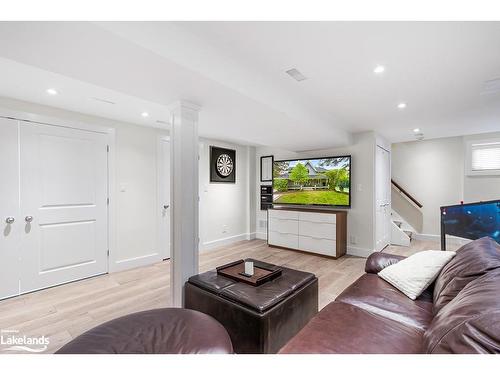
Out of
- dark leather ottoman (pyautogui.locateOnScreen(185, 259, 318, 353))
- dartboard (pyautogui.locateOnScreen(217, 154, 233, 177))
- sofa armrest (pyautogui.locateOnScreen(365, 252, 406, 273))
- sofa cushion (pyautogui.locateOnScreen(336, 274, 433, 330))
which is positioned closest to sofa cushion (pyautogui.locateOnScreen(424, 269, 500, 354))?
sofa cushion (pyautogui.locateOnScreen(336, 274, 433, 330))

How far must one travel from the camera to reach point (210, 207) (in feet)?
15.3

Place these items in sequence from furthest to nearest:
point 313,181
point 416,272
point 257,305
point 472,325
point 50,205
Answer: point 313,181, point 50,205, point 416,272, point 257,305, point 472,325

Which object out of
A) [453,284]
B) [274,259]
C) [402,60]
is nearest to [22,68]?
[402,60]

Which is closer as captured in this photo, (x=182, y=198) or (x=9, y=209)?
(x=182, y=198)

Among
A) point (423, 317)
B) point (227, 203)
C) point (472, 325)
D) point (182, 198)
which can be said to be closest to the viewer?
point (472, 325)

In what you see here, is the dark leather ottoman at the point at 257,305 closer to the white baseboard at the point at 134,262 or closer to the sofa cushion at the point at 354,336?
the sofa cushion at the point at 354,336

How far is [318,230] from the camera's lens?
412cm

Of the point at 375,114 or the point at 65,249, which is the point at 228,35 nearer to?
the point at 375,114

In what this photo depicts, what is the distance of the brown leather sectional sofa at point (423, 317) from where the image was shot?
2.45ft

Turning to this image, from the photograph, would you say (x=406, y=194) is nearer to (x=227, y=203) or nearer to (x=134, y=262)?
(x=227, y=203)

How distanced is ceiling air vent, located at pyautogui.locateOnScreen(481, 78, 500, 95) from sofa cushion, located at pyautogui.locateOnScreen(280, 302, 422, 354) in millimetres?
2432

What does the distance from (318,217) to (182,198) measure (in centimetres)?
277

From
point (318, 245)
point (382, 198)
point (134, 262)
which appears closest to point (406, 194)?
point (382, 198)
